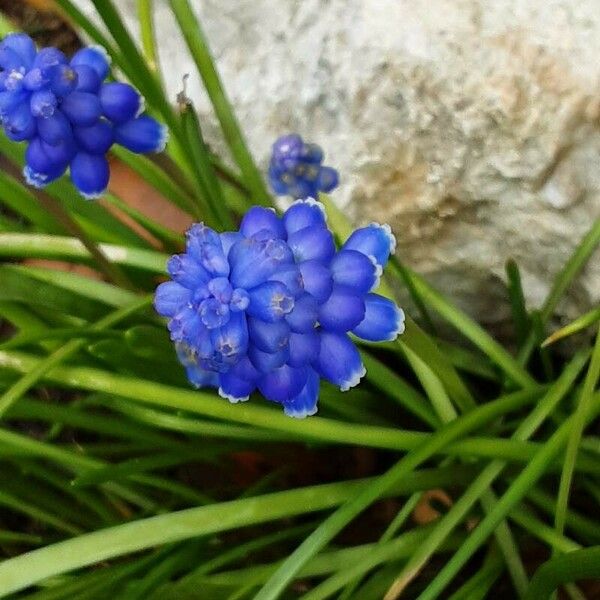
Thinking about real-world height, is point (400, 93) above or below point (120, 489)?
above

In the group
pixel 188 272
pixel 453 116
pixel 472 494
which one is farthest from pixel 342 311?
pixel 453 116

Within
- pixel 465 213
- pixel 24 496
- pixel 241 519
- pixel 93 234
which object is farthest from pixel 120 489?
pixel 465 213

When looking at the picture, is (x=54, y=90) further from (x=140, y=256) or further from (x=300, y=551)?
(x=300, y=551)

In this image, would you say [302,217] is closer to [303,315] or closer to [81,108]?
[303,315]

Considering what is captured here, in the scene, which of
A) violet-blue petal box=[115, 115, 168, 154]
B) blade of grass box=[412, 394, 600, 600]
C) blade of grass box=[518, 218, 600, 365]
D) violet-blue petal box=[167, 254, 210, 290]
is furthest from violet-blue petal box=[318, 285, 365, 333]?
blade of grass box=[518, 218, 600, 365]

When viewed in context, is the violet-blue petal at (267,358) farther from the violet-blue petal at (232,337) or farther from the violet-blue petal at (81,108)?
the violet-blue petal at (81,108)

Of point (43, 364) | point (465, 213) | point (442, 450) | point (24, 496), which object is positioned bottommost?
point (24, 496)
